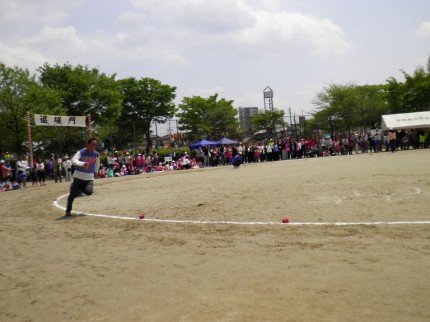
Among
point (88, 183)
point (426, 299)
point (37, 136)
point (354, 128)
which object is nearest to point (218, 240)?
point (426, 299)

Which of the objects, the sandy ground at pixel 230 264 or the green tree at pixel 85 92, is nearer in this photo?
the sandy ground at pixel 230 264

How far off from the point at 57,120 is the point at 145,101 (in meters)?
30.8

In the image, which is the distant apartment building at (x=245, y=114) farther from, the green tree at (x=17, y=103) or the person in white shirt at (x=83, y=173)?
the person in white shirt at (x=83, y=173)

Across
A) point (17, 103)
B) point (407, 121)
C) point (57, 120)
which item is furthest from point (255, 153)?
point (17, 103)

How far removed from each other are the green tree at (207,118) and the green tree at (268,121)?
4109mm

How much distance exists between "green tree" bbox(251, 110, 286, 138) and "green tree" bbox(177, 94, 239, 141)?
13.5ft

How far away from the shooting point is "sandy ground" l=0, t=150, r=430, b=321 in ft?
12.3

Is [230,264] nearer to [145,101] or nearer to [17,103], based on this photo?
[17,103]

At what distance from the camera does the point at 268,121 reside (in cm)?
5338

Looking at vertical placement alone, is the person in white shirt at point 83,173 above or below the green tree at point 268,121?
below

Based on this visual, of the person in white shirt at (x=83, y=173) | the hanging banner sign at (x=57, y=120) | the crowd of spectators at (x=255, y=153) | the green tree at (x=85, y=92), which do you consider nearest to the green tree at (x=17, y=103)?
the crowd of spectators at (x=255, y=153)

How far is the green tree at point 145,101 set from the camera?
57500 mm

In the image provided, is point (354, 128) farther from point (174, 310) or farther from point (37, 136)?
point (174, 310)

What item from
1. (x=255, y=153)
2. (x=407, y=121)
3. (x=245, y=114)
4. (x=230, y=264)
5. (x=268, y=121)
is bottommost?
(x=230, y=264)
